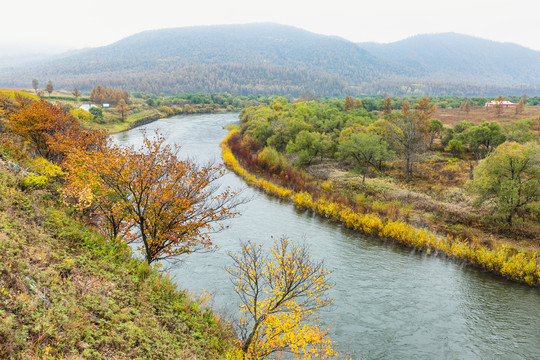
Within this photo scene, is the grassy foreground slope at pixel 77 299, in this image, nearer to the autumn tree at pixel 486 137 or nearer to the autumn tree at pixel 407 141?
the autumn tree at pixel 407 141

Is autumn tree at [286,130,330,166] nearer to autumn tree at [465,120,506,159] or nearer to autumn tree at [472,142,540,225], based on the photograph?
autumn tree at [472,142,540,225]

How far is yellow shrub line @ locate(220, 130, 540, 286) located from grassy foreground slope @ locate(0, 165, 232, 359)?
21135 mm

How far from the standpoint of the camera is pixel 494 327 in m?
19.6

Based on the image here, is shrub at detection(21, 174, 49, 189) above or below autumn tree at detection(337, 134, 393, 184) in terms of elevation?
above

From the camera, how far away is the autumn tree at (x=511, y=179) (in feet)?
97.3

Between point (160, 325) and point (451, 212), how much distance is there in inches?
1330

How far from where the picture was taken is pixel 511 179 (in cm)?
3059

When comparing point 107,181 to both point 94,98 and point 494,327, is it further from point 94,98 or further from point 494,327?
point 94,98

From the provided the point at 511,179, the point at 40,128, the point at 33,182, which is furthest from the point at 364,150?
the point at 33,182

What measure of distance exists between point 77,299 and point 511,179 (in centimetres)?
3699

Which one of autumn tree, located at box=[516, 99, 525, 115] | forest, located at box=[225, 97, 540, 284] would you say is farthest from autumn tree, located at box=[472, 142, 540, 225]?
autumn tree, located at box=[516, 99, 525, 115]

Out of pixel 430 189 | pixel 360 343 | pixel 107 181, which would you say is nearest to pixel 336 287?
pixel 360 343

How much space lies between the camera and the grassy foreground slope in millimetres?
8734

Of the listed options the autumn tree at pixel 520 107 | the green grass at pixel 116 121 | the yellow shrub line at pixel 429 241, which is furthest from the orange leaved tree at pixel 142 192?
the autumn tree at pixel 520 107
